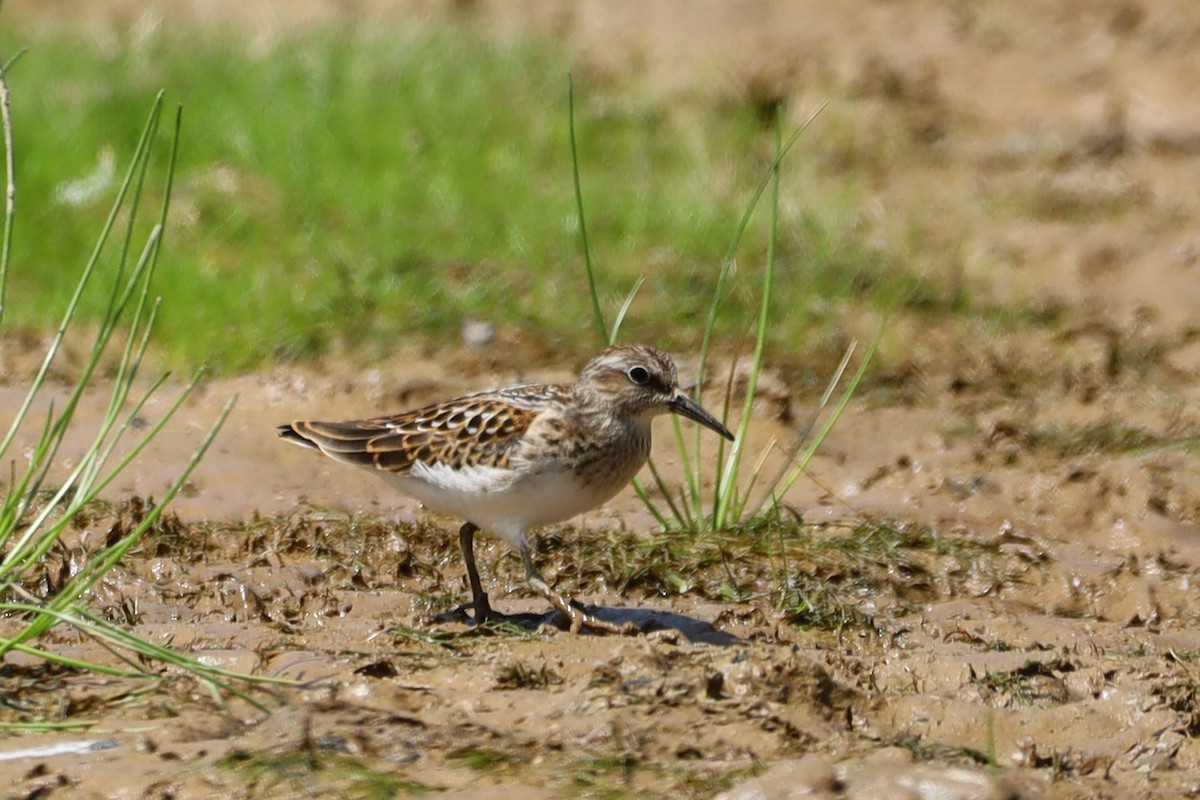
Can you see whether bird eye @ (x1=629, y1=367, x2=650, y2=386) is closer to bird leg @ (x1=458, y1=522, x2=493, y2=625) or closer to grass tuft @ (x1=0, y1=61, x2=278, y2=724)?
bird leg @ (x1=458, y1=522, x2=493, y2=625)

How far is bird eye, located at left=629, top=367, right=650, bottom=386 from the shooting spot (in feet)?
21.6

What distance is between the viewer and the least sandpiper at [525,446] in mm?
6188

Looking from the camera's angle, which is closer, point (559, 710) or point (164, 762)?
point (164, 762)

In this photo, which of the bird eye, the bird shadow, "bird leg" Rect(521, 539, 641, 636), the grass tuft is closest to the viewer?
the grass tuft

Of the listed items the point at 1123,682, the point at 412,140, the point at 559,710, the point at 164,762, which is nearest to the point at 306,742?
the point at 164,762

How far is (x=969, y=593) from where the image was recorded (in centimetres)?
695

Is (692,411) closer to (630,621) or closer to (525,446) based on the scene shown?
(525,446)

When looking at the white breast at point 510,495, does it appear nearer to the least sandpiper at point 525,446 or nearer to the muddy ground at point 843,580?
the least sandpiper at point 525,446

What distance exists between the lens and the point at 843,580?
6.84m

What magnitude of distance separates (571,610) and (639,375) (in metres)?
0.98

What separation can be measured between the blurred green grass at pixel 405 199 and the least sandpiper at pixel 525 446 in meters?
2.52

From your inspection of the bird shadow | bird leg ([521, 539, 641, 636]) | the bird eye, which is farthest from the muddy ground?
the bird eye

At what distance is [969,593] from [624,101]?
6.09 m

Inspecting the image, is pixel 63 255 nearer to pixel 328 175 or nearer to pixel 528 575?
pixel 328 175
